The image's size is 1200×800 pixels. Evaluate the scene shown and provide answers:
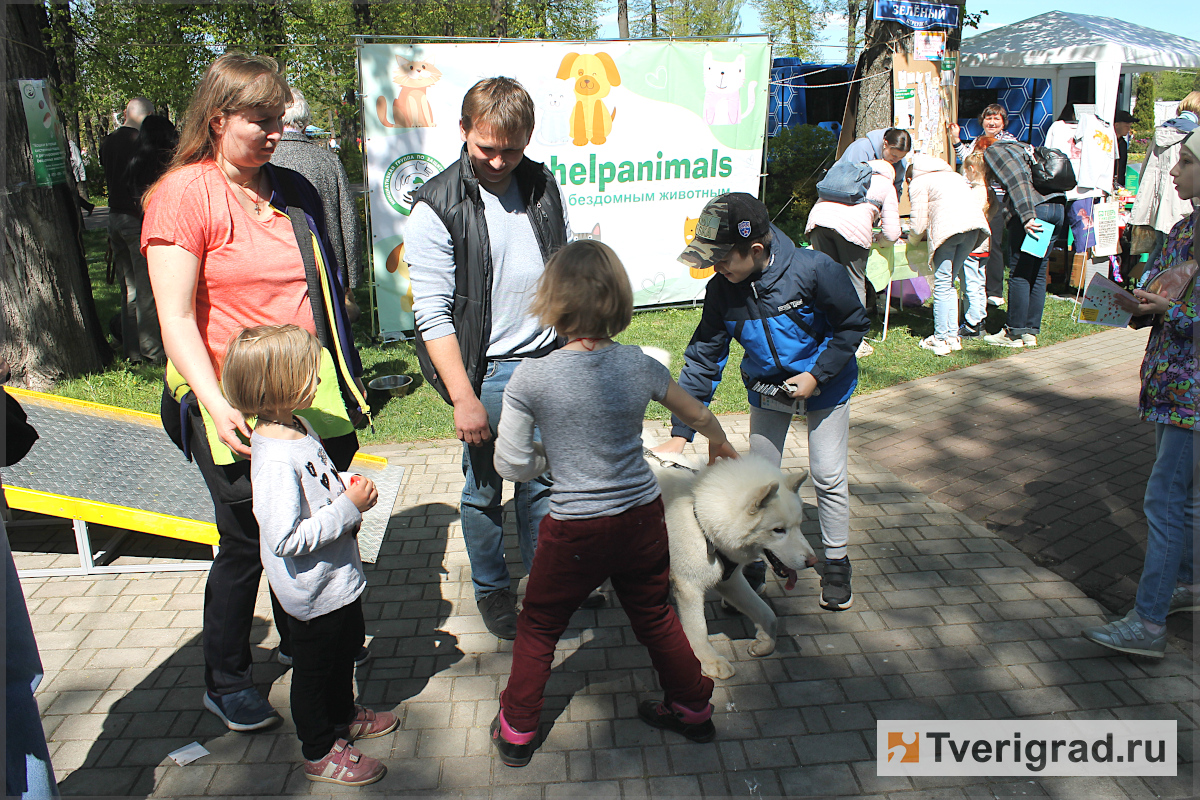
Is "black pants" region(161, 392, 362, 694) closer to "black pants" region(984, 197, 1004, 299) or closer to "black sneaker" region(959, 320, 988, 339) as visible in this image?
"black sneaker" region(959, 320, 988, 339)

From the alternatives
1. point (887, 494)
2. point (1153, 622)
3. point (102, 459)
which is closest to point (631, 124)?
point (887, 494)

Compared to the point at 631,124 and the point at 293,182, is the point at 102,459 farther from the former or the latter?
the point at 631,124

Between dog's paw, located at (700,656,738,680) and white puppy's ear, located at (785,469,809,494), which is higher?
white puppy's ear, located at (785,469,809,494)

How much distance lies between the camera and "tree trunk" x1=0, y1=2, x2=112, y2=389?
654cm

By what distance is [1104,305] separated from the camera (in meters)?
3.31

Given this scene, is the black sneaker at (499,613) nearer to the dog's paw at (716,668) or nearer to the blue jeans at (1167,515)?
the dog's paw at (716,668)

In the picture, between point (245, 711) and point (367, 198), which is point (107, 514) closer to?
point (245, 711)

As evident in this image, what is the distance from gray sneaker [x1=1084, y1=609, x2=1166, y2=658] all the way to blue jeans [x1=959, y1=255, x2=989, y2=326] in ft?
18.0

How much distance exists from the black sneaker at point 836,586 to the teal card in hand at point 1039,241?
18.0ft

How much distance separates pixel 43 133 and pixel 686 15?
32.7 metres

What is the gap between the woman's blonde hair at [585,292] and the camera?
2.44 meters

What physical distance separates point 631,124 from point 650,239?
126cm

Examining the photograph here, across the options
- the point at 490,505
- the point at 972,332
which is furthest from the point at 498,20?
the point at 490,505

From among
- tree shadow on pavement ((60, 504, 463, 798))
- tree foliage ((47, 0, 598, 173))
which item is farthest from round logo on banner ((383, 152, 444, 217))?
tree shadow on pavement ((60, 504, 463, 798))
